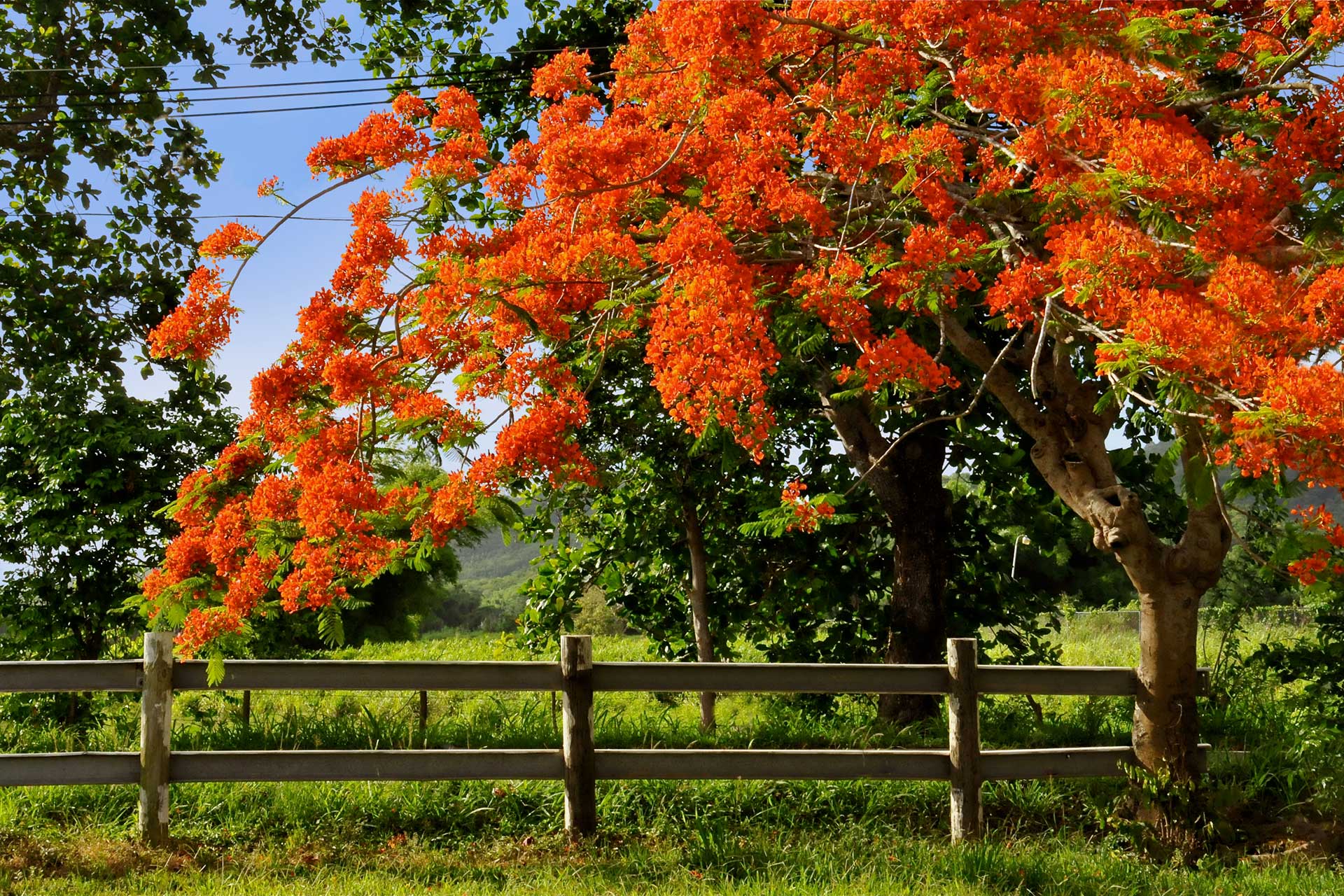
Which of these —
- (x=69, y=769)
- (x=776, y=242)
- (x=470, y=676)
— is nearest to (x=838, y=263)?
(x=776, y=242)

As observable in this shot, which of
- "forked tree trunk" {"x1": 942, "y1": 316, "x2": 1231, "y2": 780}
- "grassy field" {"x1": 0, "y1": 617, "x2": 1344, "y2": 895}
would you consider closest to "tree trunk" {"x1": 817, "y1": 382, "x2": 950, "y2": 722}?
"grassy field" {"x1": 0, "y1": 617, "x2": 1344, "y2": 895}

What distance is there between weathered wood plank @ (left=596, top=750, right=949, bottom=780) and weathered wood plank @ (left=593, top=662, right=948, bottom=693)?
0.38 meters

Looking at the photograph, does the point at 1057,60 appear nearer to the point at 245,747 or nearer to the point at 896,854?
the point at 896,854

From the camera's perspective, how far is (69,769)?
244 inches

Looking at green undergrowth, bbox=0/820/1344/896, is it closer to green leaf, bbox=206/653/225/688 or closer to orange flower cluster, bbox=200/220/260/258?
green leaf, bbox=206/653/225/688

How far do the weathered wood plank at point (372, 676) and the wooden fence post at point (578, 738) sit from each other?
115mm

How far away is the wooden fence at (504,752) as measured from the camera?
618cm

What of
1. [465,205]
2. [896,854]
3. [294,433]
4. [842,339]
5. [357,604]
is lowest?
[896,854]

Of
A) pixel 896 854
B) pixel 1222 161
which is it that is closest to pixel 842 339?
pixel 1222 161

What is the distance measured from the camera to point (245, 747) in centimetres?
745

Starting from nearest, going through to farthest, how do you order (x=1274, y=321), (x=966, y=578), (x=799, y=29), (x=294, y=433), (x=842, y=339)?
(x=1274, y=321) < (x=842, y=339) < (x=294, y=433) < (x=799, y=29) < (x=966, y=578)

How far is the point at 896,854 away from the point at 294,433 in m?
4.34

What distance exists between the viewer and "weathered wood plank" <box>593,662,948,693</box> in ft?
20.5

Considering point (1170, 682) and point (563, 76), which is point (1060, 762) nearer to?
point (1170, 682)
